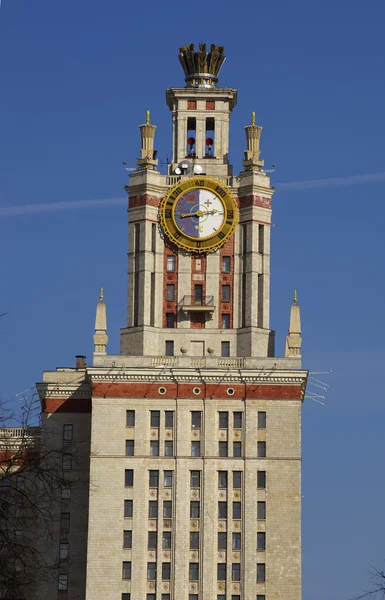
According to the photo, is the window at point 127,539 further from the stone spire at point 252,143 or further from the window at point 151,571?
the stone spire at point 252,143

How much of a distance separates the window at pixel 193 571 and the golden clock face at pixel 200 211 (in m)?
24.6

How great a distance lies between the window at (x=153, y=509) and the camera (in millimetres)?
118938

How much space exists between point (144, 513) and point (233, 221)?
77.1 feet

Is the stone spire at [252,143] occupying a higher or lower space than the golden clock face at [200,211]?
higher

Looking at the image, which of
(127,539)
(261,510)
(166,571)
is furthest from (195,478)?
(166,571)

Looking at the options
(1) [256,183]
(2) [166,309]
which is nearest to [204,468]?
(2) [166,309]

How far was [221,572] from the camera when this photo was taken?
117875 mm

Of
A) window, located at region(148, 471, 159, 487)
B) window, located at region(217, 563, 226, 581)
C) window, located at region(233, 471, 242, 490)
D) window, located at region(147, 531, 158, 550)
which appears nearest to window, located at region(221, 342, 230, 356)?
window, located at region(233, 471, 242, 490)

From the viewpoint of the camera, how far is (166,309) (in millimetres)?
127438

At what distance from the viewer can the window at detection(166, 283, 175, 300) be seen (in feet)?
419

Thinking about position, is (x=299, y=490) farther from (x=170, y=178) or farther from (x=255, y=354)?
(x=170, y=178)

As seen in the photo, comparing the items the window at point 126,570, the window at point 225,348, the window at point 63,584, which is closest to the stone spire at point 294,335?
the window at point 225,348

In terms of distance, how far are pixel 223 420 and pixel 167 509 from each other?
7361mm

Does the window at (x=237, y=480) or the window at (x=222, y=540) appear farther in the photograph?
the window at (x=237, y=480)
